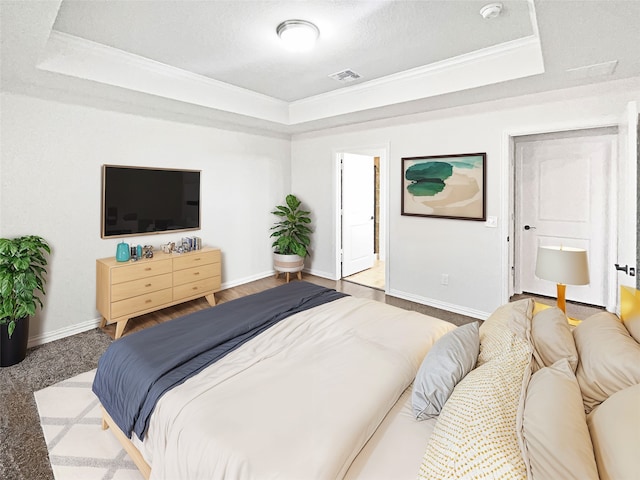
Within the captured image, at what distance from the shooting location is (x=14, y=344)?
8.90 ft

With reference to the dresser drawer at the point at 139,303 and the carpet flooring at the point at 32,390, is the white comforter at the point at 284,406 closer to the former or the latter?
the carpet flooring at the point at 32,390

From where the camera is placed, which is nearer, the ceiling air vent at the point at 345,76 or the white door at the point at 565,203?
the ceiling air vent at the point at 345,76

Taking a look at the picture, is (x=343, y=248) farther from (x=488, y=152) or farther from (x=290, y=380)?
(x=290, y=380)

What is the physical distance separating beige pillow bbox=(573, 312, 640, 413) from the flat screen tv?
4092mm

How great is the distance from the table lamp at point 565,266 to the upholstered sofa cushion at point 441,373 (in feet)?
3.45

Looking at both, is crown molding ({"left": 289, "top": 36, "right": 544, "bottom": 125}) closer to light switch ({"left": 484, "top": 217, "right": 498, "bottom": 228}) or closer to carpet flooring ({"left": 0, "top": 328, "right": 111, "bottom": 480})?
light switch ({"left": 484, "top": 217, "right": 498, "bottom": 228})

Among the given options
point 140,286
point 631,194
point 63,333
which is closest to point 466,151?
point 631,194

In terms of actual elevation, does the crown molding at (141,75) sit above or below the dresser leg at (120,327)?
above

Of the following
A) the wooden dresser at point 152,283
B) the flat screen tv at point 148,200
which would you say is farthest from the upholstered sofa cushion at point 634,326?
the flat screen tv at point 148,200

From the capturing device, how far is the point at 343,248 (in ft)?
17.7

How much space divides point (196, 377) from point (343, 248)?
4.01m

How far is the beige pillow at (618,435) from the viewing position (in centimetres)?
79

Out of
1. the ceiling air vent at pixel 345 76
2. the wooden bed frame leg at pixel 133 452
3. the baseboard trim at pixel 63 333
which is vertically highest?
the ceiling air vent at pixel 345 76

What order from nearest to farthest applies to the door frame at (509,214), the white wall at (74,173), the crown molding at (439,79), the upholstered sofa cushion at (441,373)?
the upholstered sofa cushion at (441,373) < the crown molding at (439,79) < the white wall at (74,173) < the door frame at (509,214)
